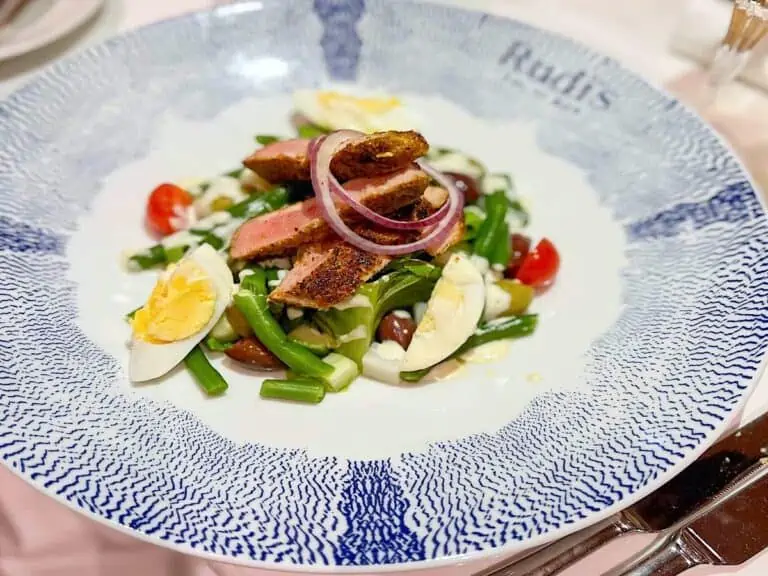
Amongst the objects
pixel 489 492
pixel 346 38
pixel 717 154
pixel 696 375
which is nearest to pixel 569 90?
pixel 717 154

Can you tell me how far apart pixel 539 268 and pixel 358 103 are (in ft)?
2.80

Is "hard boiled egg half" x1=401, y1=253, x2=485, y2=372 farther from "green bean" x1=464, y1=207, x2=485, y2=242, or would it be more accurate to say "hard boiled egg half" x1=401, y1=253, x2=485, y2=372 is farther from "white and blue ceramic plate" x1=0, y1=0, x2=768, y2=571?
"green bean" x1=464, y1=207, x2=485, y2=242

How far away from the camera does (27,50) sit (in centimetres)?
278

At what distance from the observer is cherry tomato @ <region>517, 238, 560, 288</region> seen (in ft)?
7.37

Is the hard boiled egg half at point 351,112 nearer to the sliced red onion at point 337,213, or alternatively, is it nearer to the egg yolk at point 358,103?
the egg yolk at point 358,103

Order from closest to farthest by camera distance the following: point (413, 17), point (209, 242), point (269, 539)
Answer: point (269, 539) < point (209, 242) < point (413, 17)

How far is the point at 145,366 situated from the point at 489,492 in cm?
87

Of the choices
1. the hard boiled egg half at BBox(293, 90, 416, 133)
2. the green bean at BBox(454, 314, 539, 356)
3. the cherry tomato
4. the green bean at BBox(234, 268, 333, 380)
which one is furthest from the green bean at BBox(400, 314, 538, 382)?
the hard boiled egg half at BBox(293, 90, 416, 133)

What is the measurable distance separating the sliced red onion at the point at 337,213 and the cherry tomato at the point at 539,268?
25cm

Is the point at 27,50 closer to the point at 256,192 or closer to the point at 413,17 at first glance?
the point at 256,192

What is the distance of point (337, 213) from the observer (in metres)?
2.06

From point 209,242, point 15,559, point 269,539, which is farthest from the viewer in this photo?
point 209,242

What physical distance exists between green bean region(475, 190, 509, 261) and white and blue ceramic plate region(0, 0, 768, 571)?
0.17 meters

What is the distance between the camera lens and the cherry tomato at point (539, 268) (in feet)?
7.37
